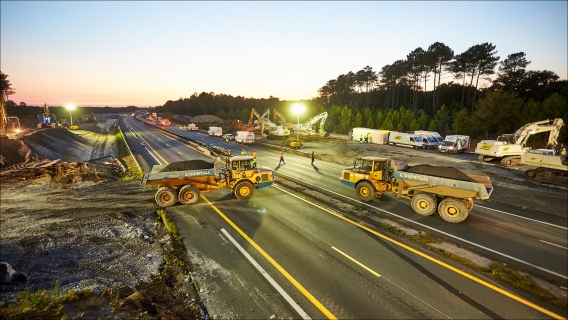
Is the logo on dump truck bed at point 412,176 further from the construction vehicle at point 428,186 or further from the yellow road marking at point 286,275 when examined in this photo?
the yellow road marking at point 286,275

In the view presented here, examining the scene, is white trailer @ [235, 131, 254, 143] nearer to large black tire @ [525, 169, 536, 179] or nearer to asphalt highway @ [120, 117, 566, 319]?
asphalt highway @ [120, 117, 566, 319]

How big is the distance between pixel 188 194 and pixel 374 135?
37803 millimetres

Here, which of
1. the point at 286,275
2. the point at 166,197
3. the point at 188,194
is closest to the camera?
the point at 286,275

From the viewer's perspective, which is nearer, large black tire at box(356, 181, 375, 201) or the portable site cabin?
large black tire at box(356, 181, 375, 201)

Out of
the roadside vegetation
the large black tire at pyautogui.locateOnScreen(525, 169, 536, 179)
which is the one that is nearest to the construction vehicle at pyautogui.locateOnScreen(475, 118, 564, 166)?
the large black tire at pyautogui.locateOnScreen(525, 169, 536, 179)

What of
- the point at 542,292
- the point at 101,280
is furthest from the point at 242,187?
the point at 542,292

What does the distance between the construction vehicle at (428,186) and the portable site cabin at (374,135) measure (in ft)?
99.9

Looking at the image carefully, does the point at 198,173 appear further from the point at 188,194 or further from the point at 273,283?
the point at 273,283

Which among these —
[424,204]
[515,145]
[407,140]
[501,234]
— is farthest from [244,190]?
[407,140]

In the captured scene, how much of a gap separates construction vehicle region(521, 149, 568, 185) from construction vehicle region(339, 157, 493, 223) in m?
11.8

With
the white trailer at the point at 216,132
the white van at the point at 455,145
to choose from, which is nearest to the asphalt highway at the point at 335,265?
the white van at the point at 455,145

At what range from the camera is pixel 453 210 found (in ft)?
43.0

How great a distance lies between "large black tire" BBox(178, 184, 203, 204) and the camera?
15.2 metres

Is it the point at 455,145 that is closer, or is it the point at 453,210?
the point at 453,210
